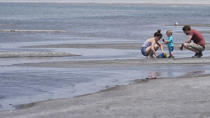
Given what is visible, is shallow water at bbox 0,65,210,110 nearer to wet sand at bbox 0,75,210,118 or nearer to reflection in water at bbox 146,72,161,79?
reflection in water at bbox 146,72,161,79

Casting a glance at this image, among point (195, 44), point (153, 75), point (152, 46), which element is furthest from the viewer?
point (195, 44)

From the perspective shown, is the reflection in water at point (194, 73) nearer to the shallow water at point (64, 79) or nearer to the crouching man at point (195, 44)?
the shallow water at point (64, 79)

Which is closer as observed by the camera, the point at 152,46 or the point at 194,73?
the point at 194,73

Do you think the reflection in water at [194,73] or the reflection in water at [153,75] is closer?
the reflection in water at [153,75]

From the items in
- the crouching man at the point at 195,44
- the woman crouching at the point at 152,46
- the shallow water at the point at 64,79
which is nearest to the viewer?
the shallow water at the point at 64,79

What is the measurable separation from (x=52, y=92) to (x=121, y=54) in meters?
11.5

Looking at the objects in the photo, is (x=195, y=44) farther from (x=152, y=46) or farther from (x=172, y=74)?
(x=172, y=74)

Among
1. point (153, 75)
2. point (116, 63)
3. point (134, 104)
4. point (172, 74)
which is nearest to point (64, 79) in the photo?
point (153, 75)

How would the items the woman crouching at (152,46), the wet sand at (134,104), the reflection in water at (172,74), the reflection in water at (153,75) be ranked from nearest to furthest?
the wet sand at (134,104) → the reflection in water at (153,75) → the reflection in water at (172,74) → the woman crouching at (152,46)

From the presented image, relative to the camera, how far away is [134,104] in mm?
12453

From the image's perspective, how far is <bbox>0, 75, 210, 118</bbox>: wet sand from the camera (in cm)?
1152

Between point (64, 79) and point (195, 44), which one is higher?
point (64, 79)

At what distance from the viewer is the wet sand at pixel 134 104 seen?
454 inches

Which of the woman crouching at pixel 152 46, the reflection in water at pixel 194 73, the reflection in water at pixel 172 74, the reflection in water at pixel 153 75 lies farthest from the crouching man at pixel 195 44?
the reflection in water at pixel 153 75
